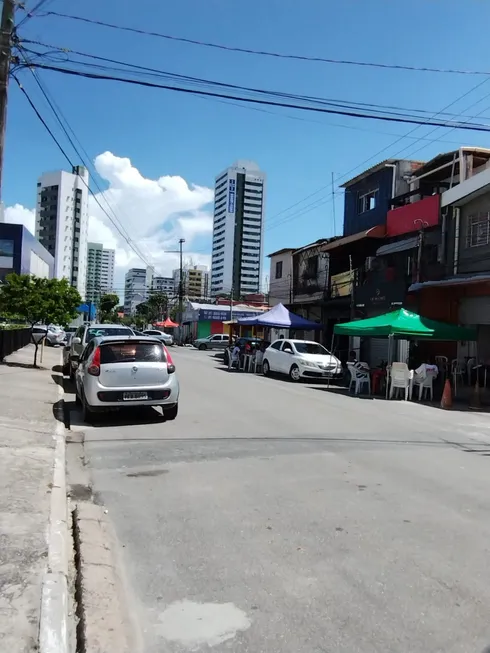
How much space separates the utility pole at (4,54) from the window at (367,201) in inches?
834

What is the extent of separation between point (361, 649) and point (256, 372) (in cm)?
2164

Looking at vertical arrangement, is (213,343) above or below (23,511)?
above

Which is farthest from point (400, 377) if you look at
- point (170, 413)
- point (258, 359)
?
point (258, 359)

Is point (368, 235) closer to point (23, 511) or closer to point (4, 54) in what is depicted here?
point (4, 54)

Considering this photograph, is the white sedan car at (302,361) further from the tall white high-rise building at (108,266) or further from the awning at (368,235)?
the tall white high-rise building at (108,266)

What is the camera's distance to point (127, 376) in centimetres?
1016

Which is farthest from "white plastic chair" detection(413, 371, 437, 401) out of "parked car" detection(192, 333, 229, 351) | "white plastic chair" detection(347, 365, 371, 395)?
"parked car" detection(192, 333, 229, 351)

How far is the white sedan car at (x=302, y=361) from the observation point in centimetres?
2061

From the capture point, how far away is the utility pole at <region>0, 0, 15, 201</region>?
33.2 feet

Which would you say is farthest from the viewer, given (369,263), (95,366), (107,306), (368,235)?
(107,306)

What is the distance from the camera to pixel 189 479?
22.0 feet

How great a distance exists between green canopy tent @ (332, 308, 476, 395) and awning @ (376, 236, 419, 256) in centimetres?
602

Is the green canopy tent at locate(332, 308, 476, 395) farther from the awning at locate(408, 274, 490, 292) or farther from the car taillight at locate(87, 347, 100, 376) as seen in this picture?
the car taillight at locate(87, 347, 100, 376)

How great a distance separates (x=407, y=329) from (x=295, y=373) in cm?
525
